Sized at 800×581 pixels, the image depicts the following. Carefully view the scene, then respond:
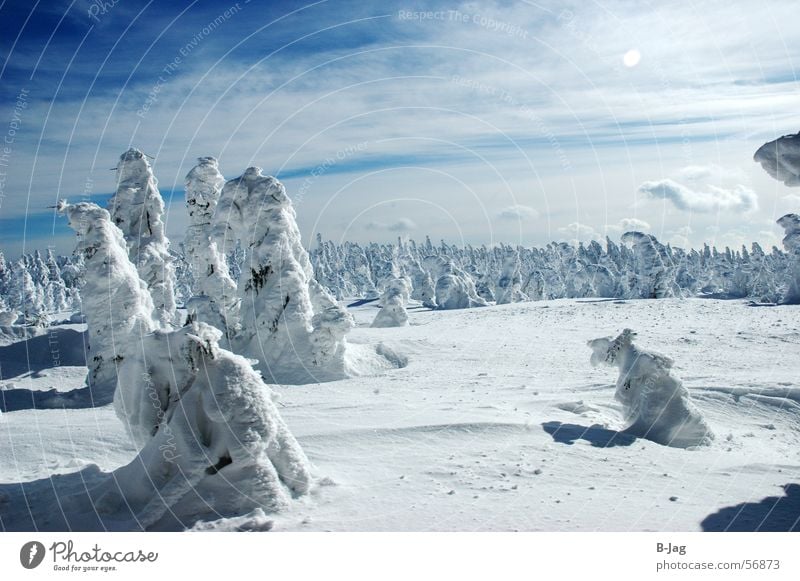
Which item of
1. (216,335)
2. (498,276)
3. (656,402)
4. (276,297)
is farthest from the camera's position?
(498,276)

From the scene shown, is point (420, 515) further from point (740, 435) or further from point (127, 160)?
point (127, 160)

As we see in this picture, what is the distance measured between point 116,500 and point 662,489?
302 inches

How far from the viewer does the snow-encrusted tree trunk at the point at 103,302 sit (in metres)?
16.7

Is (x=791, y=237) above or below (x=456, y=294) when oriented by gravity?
above

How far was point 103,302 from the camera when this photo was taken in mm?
16719

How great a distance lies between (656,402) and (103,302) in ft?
53.7

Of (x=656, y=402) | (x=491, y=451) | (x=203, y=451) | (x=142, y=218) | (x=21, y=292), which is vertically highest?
(x=142, y=218)

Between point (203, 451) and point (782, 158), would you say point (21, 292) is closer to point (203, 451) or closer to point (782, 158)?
point (203, 451)

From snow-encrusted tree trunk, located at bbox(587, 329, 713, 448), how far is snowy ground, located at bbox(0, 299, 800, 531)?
1.56 feet

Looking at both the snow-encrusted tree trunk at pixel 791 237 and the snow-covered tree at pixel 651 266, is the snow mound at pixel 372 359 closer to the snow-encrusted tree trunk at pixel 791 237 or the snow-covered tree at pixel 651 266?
the snow-encrusted tree trunk at pixel 791 237

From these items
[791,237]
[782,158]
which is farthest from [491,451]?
[791,237]

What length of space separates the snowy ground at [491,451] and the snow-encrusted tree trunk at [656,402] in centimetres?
48

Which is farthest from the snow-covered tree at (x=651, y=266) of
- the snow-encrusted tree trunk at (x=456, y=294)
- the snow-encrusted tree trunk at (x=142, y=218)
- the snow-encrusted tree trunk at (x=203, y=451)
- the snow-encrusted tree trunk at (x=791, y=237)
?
the snow-encrusted tree trunk at (x=203, y=451)
